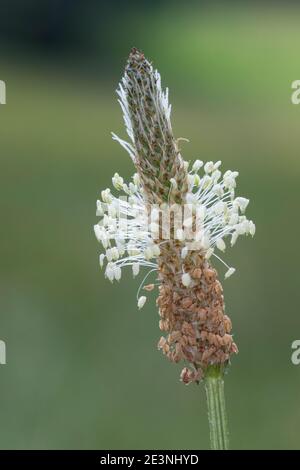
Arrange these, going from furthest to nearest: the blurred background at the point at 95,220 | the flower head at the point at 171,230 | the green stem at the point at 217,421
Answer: the blurred background at the point at 95,220 → the flower head at the point at 171,230 → the green stem at the point at 217,421

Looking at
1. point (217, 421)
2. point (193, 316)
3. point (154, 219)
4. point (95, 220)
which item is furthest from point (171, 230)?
point (95, 220)

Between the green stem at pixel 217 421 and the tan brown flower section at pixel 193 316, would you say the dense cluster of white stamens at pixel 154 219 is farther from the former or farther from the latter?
the green stem at pixel 217 421

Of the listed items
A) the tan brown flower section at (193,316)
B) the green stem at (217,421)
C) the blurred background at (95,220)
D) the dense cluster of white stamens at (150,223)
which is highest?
the blurred background at (95,220)

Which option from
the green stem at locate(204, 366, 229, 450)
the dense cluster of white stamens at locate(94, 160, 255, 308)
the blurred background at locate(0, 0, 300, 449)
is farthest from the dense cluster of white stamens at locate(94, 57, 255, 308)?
the blurred background at locate(0, 0, 300, 449)

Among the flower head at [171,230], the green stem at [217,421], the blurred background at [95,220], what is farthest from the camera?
the blurred background at [95,220]

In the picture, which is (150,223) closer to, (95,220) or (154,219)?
(154,219)

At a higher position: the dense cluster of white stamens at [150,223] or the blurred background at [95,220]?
the blurred background at [95,220]

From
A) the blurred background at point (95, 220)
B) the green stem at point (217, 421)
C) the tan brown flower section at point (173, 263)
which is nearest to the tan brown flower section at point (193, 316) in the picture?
the tan brown flower section at point (173, 263)

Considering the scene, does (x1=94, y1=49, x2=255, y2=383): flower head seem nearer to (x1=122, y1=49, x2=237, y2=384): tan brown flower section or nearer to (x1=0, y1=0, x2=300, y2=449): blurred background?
(x1=122, y1=49, x2=237, y2=384): tan brown flower section
